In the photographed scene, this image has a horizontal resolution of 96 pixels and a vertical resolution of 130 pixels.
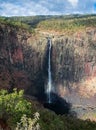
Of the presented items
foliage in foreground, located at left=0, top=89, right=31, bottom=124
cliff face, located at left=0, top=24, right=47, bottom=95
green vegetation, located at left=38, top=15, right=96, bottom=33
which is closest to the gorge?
cliff face, located at left=0, top=24, right=47, bottom=95

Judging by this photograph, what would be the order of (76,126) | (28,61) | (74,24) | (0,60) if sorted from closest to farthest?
(76,126) < (0,60) < (28,61) < (74,24)

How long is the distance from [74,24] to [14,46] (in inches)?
783

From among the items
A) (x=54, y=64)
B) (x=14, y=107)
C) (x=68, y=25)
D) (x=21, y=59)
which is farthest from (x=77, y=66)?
(x=14, y=107)

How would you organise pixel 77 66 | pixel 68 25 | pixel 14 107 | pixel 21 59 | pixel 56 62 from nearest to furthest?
1. pixel 14 107
2. pixel 21 59
3. pixel 77 66
4. pixel 56 62
5. pixel 68 25

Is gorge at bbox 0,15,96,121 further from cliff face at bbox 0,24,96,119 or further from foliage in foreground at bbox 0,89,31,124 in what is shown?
foliage in foreground at bbox 0,89,31,124

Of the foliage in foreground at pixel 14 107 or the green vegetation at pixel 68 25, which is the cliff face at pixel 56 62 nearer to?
the green vegetation at pixel 68 25

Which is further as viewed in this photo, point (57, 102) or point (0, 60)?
point (57, 102)

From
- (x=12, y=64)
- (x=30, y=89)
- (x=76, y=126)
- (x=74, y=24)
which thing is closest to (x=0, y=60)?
(x=12, y=64)

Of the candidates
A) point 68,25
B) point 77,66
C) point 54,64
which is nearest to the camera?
point 77,66

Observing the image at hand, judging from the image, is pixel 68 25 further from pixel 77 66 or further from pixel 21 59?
pixel 21 59

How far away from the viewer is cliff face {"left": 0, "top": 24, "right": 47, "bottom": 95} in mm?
85244

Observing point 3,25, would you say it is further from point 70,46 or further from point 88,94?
point 88,94

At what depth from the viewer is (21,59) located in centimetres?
8825

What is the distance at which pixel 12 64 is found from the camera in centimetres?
8675
